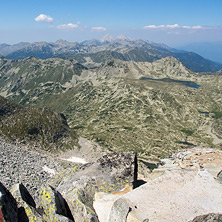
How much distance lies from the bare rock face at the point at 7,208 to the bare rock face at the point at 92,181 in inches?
222

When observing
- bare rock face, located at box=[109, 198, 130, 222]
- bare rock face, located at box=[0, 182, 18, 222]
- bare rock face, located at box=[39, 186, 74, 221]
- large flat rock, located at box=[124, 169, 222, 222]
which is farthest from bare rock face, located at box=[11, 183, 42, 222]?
large flat rock, located at box=[124, 169, 222, 222]

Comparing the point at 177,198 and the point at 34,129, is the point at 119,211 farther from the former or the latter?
the point at 34,129

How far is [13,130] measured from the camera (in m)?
126

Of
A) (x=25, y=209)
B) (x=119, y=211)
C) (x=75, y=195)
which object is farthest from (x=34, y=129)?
(x=119, y=211)

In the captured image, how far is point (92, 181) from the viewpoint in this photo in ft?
75.1

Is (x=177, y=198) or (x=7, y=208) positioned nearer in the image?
(x=7, y=208)

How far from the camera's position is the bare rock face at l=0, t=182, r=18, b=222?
14828 millimetres

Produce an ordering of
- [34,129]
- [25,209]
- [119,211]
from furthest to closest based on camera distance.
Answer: [34,129]
[25,209]
[119,211]

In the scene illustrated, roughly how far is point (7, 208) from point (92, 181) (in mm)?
10043

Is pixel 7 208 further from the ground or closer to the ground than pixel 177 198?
further from the ground

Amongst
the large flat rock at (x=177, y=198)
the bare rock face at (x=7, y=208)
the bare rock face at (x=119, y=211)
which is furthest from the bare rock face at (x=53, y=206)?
the large flat rock at (x=177, y=198)

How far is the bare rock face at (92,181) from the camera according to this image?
18.9 m

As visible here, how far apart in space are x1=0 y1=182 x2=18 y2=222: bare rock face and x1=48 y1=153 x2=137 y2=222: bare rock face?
5.64 meters

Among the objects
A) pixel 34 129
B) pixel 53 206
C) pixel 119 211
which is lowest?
pixel 34 129
